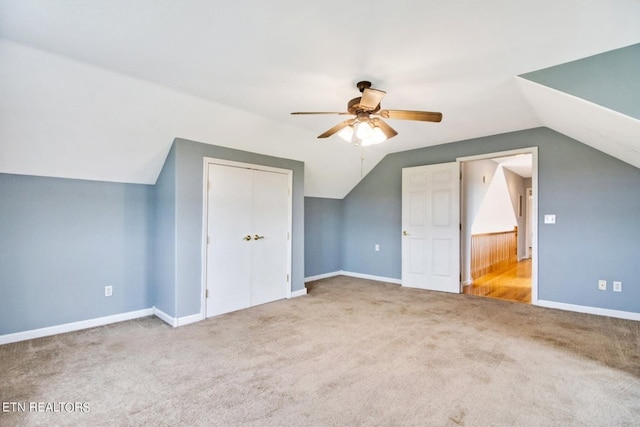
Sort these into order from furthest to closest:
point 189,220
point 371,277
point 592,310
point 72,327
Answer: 1. point 371,277
2. point 592,310
3. point 189,220
4. point 72,327

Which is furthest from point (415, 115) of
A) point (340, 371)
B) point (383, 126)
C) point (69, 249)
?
point (69, 249)

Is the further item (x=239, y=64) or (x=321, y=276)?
(x=321, y=276)

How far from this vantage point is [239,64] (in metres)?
2.48

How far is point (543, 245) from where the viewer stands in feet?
13.4

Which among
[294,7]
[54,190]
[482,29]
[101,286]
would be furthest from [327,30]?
[101,286]

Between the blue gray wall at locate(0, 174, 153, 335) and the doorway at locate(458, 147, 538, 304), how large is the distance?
184 inches

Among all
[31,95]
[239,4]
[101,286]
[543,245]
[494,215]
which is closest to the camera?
[239,4]

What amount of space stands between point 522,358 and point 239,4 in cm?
337

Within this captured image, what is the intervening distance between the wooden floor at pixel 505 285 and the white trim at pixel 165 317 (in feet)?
13.6

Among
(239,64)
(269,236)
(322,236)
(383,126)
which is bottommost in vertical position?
(322,236)

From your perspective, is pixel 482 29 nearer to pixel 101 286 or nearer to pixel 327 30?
pixel 327 30

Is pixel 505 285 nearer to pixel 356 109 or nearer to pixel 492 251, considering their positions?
pixel 492 251

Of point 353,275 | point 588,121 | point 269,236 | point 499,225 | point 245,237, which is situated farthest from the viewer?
point 499,225

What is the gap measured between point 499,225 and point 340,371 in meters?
6.20
